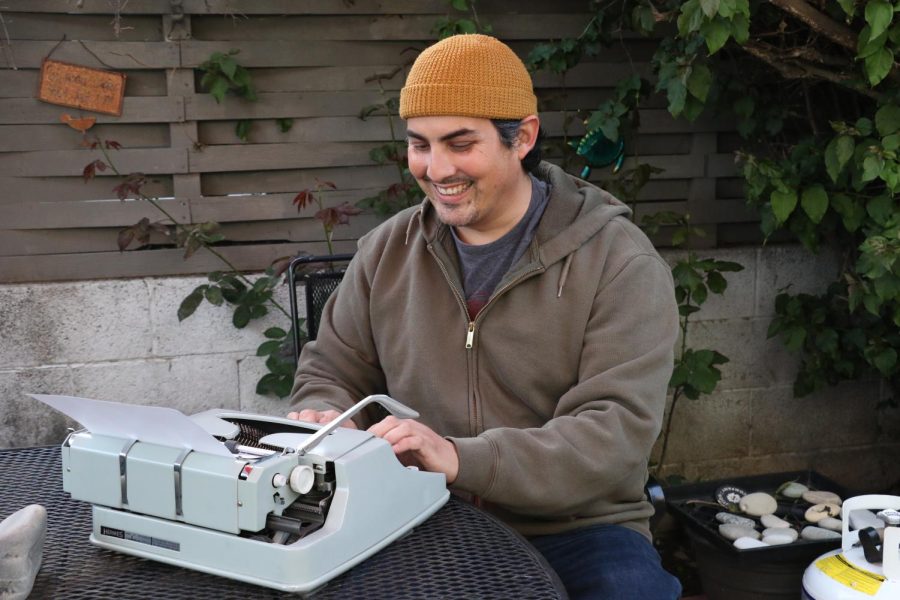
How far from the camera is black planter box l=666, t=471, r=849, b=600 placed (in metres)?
3.04

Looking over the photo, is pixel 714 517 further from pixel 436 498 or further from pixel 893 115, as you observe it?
pixel 436 498

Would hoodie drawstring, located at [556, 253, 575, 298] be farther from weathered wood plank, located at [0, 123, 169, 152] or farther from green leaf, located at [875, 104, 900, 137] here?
weathered wood plank, located at [0, 123, 169, 152]

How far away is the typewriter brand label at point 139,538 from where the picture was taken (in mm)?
1546

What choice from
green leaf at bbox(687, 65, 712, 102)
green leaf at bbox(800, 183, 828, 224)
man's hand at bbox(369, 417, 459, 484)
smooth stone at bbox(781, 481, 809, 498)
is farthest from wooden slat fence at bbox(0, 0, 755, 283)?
man's hand at bbox(369, 417, 459, 484)

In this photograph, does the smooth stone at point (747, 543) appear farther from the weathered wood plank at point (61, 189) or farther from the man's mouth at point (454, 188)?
the weathered wood plank at point (61, 189)

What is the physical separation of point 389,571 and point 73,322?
2.13 metres

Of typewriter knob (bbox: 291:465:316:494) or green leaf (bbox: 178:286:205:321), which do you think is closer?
typewriter knob (bbox: 291:465:316:494)

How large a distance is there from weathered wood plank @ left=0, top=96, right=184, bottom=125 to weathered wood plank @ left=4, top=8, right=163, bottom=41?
0.61 feet

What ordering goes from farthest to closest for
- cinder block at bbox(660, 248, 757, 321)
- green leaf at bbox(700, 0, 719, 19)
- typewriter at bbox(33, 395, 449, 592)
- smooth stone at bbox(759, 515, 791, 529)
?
cinder block at bbox(660, 248, 757, 321), smooth stone at bbox(759, 515, 791, 529), green leaf at bbox(700, 0, 719, 19), typewriter at bbox(33, 395, 449, 592)

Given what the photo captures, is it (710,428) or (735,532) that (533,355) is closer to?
(735,532)

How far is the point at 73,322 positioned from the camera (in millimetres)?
3379

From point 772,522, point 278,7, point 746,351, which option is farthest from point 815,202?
point 278,7

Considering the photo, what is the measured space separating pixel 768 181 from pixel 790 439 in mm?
1278

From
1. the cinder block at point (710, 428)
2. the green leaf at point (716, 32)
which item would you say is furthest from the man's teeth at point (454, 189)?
the cinder block at point (710, 428)
